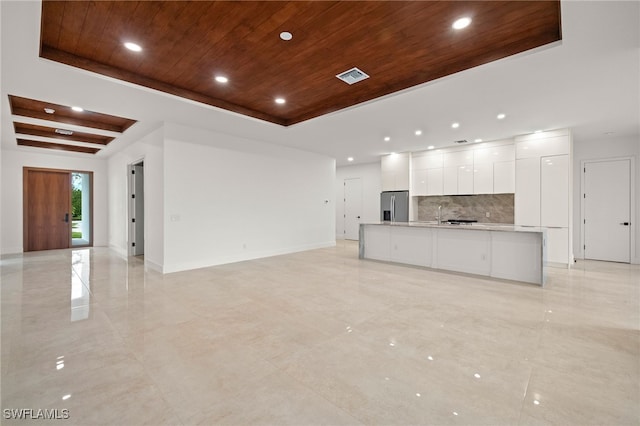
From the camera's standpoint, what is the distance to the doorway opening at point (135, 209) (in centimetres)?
729

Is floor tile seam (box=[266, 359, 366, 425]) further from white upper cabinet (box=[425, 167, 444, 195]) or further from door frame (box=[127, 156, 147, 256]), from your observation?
white upper cabinet (box=[425, 167, 444, 195])

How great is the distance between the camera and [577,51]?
9.75ft

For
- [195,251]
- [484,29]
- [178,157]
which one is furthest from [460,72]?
[195,251]

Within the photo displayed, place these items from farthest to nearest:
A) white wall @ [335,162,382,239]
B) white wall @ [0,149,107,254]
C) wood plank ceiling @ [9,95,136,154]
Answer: white wall @ [335,162,382,239], white wall @ [0,149,107,254], wood plank ceiling @ [9,95,136,154]

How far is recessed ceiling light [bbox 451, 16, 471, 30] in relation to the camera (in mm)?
2668

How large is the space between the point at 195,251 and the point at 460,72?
215 inches

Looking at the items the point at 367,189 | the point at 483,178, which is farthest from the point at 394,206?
the point at 483,178

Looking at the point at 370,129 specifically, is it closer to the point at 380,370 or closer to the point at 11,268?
the point at 380,370

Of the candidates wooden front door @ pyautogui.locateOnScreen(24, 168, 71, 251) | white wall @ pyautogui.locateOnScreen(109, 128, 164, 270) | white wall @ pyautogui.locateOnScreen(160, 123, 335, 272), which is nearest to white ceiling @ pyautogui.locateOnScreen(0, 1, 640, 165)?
white wall @ pyautogui.locateOnScreen(109, 128, 164, 270)

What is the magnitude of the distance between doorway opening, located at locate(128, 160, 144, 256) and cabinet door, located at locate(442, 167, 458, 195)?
26.7ft

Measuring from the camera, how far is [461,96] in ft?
13.6

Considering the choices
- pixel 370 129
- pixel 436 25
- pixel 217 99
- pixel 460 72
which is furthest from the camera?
pixel 370 129

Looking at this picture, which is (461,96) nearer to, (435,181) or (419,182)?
(435,181)

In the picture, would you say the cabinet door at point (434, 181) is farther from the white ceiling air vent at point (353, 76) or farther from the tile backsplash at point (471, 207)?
the white ceiling air vent at point (353, 76)
